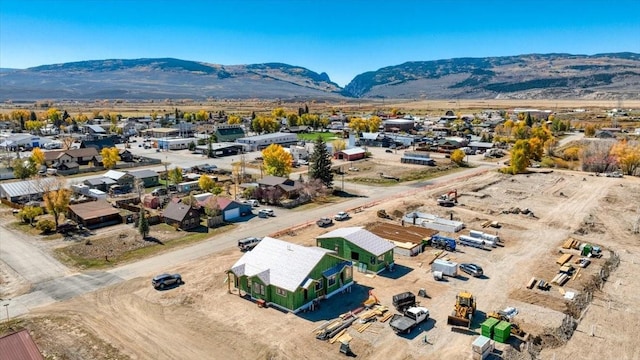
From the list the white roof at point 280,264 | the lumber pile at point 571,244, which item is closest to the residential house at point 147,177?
the white roof at point 280,264

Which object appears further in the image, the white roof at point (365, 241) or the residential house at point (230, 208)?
the residential house at point (230, 208)

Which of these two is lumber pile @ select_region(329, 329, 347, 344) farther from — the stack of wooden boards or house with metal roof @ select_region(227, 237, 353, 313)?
house with metal roof @ select_region(227, 237, 353, 313)

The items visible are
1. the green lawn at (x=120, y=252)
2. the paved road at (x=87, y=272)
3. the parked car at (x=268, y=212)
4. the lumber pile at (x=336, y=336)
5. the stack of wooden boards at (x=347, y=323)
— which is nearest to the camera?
the lumber pile at (x=336, y=336)

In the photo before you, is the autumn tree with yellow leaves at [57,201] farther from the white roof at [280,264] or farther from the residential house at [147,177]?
the white roof at [280,264]

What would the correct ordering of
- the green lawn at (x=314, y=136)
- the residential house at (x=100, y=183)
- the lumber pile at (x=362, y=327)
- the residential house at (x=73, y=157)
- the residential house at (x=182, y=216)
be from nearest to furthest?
the lumber pile at (x=362, y=327) → the residential house at (x=182, y=216) → the residential house at (x=100, y=183) → the residential house at (x=73, y=157) → the green lawn at (x=314, y=136)

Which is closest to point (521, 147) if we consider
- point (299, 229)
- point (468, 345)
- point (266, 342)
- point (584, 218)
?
point (584, 218)

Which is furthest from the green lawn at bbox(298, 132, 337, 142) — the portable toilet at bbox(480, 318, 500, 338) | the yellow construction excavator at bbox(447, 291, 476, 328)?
the portable toilet at bbox(480, 318, 500, 338)
